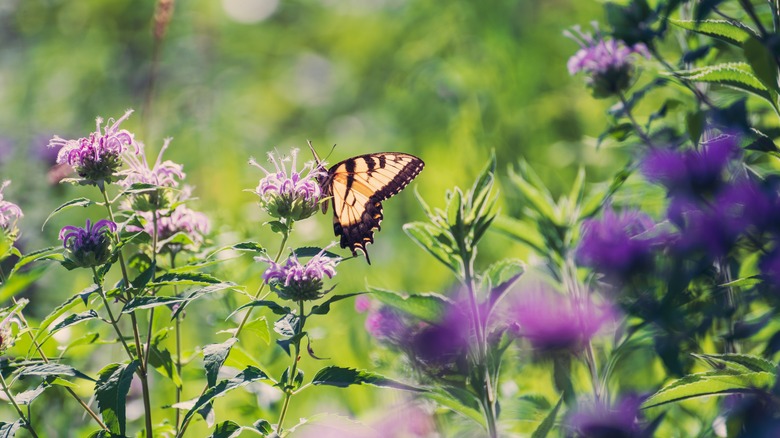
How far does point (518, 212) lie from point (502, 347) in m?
0.96

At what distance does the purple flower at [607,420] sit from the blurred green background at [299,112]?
0.23m

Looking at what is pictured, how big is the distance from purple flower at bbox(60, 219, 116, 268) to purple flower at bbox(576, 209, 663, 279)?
48 cm

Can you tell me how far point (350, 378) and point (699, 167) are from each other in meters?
0.41

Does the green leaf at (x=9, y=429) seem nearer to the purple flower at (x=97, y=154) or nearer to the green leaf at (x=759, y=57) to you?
the purple flower at (x=97, y=154)

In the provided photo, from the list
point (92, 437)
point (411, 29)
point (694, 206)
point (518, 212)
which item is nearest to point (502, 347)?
point (694, 206)

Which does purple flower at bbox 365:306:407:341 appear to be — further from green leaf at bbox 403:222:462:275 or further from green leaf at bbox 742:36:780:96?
green leaf at bbox 742:36:780:96

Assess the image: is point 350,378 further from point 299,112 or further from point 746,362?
point 299,112

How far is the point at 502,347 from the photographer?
2.32 feet

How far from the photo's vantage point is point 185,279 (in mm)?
611

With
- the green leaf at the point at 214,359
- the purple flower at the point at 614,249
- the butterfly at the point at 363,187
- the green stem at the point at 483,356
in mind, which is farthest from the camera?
the butterfly at the point at 363,187

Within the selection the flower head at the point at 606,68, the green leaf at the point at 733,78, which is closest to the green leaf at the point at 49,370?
the green leaf at the point at 733,78

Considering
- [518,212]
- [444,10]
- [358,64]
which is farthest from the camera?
[358,64]

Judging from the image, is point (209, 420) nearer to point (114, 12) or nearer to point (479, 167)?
point (479, 167)

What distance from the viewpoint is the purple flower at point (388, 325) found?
0.81 meters
